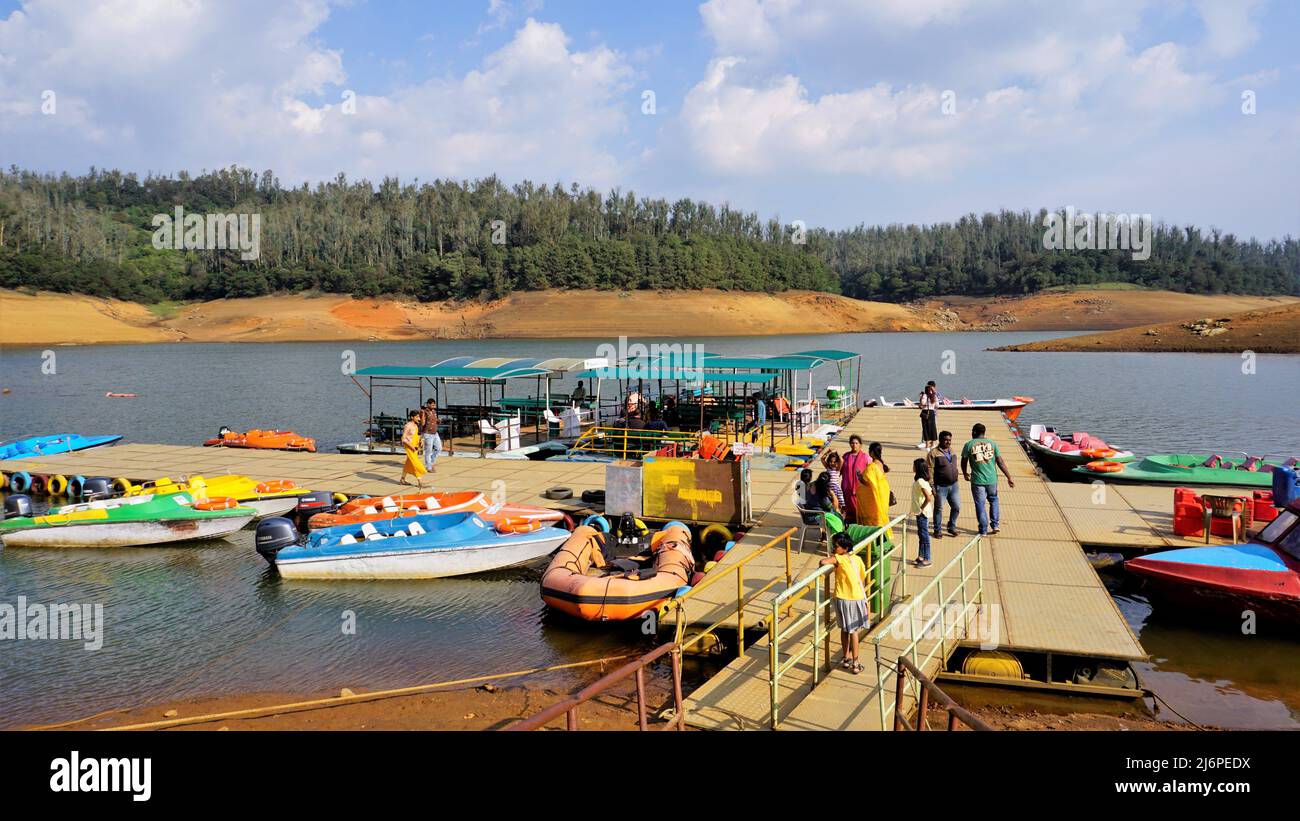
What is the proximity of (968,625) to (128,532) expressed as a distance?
1725 cm

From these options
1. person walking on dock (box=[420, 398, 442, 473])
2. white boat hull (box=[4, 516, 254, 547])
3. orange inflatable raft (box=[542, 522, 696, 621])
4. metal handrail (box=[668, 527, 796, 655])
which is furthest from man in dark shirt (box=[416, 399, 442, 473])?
metal handrail (box=[668, 527, 796, 655])

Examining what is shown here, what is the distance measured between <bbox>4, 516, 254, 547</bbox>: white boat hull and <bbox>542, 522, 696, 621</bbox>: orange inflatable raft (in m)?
9.29

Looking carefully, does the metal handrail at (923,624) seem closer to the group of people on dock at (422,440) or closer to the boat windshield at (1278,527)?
the boat windshield at (1278,527)

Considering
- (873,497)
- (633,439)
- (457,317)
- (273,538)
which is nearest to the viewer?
(873,497)

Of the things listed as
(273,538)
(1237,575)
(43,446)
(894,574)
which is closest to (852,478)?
(894,574)

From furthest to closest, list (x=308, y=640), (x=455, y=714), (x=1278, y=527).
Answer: (x=308, y=640) < (x=1278, y=527) < (x=455, y=714)

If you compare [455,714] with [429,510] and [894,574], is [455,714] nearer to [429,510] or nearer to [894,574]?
[894,574]

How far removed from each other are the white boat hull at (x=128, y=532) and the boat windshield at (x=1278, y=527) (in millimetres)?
19346

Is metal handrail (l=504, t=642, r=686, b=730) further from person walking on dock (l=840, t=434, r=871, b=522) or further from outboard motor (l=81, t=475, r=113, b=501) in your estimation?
outboard motor (l=81, t=475, r=113, b=501)

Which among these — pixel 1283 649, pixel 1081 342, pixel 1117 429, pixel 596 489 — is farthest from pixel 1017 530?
pixel 1081 342

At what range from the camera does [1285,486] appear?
14.3 m

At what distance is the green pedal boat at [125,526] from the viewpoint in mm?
18297
